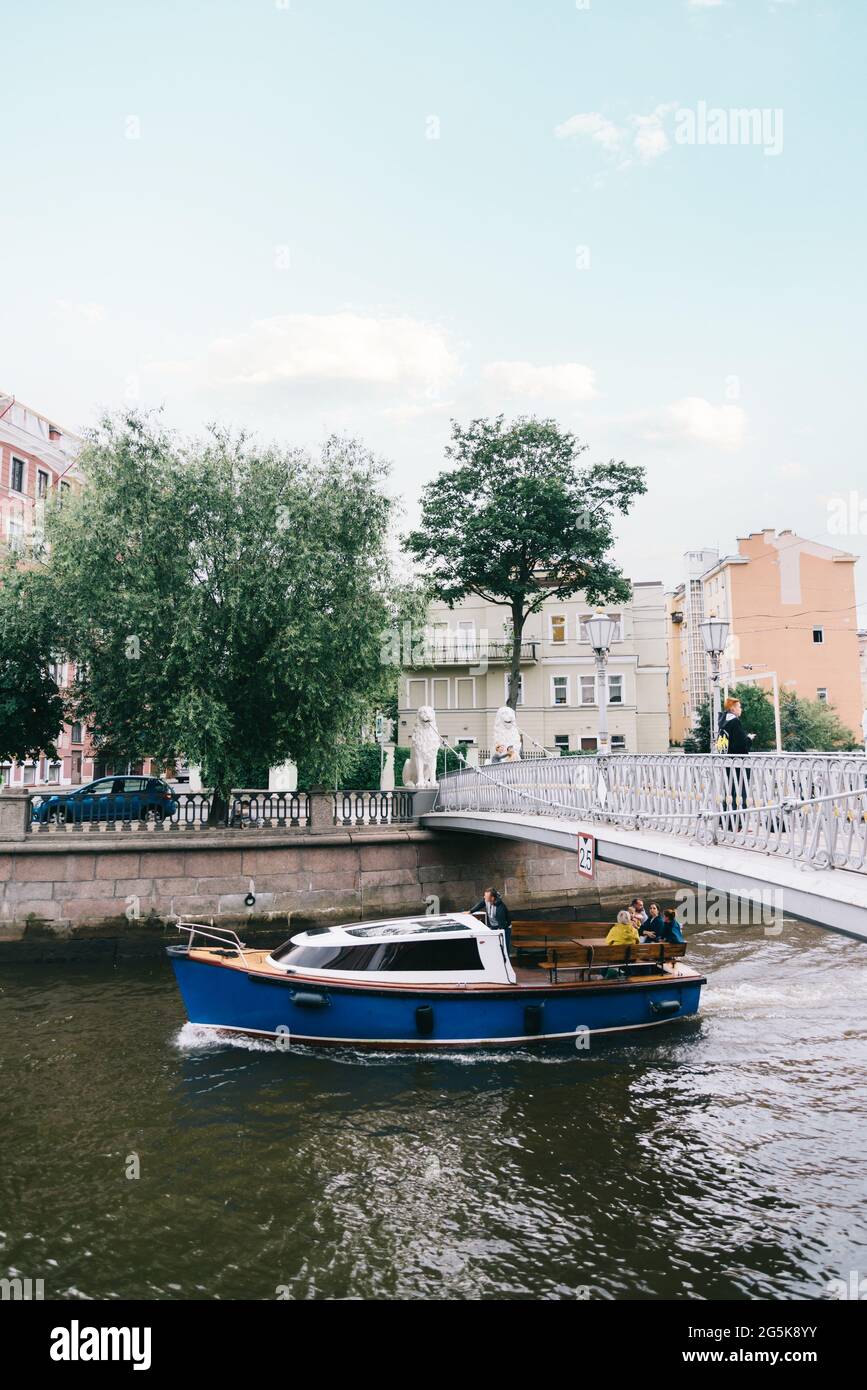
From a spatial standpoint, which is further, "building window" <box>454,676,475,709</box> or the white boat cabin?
"building window" <box>454,676,475,709</box>

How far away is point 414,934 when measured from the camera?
535 inches

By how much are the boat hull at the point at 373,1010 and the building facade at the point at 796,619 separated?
136 ft

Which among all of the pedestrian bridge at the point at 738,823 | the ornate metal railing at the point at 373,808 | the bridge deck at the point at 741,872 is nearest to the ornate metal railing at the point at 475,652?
the ornate metal railing at the point at 373,808

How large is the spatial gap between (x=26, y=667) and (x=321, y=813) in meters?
8.09

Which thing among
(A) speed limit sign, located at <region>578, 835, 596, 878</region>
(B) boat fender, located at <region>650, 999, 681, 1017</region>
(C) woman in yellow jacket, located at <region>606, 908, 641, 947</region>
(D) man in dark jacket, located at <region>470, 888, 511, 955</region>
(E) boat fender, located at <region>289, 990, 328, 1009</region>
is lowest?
(B) boat fender, located at <region>650, 999, 681, 1017</region>

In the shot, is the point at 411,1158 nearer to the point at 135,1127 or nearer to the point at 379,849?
the point at 135,1127

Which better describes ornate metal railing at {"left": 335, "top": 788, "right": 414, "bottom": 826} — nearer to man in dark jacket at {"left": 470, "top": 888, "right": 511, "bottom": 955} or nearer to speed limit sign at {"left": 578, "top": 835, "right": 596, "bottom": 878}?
man in dark jacket at {"left": 470, "top": 888, "right": 511, "bottom": 955}

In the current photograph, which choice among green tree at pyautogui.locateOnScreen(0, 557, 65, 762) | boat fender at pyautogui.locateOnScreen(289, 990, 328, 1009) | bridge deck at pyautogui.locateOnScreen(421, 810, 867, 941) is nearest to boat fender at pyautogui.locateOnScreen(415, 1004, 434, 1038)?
boat fender at pyautogui.locateOnScreen(289, 990, 328, 1009)

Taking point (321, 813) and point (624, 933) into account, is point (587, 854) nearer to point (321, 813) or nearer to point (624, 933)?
point (624, 933)

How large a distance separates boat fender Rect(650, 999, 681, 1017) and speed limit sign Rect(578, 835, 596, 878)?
3454 mm

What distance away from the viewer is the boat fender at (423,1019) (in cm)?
1311

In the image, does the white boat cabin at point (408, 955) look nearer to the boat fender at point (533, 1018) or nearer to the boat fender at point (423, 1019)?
the boat fender at point (423, 1019)

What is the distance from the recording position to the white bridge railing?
731 cm
